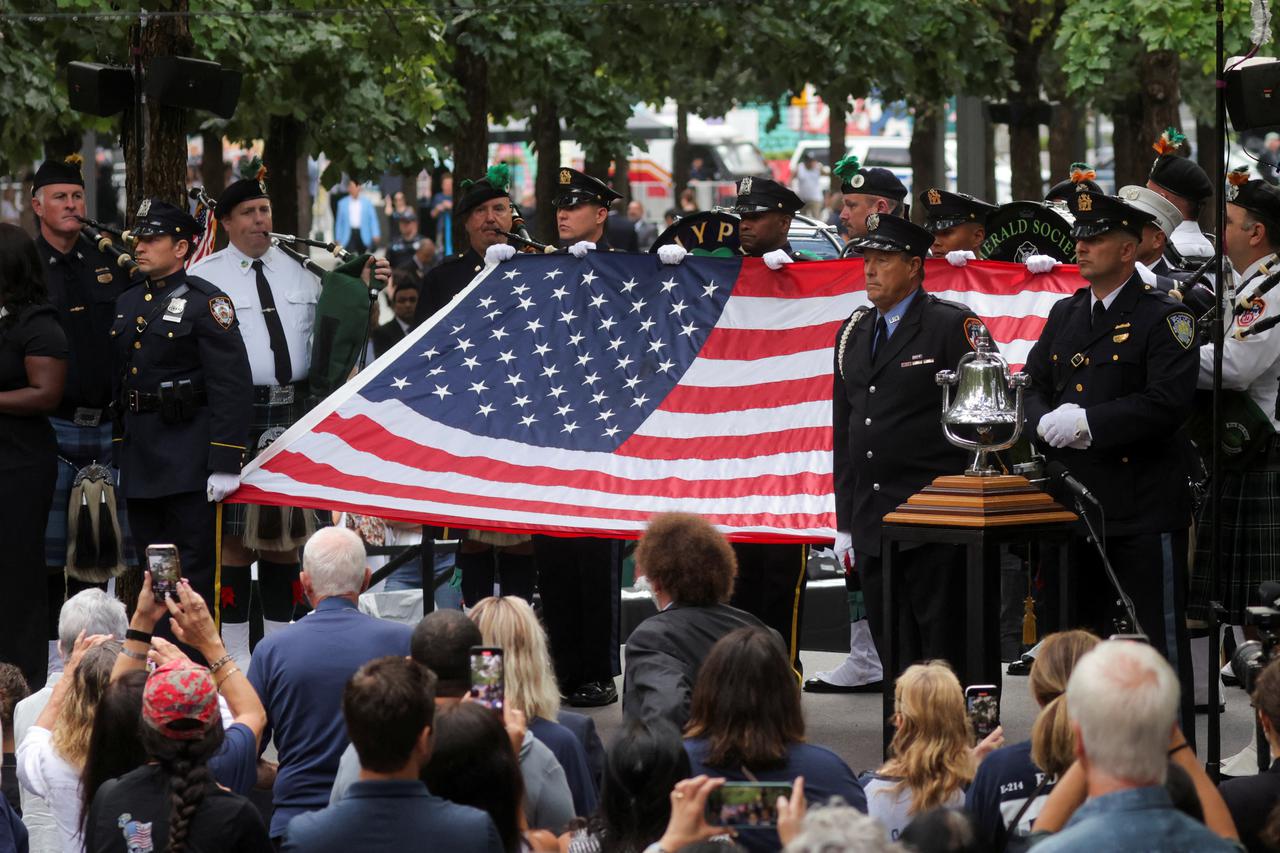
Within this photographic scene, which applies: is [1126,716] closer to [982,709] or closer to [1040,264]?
[982,709]

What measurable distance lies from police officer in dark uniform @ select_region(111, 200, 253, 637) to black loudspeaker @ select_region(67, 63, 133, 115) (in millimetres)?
1352

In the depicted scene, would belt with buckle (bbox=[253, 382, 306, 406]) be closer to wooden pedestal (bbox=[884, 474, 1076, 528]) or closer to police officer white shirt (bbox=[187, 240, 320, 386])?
police officer white shirt (bbox=[187, 240, 320, 386])

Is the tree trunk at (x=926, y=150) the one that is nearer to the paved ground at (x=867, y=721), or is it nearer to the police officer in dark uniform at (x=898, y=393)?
the paved ground at (x=867, y=721)

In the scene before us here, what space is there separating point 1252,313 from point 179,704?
425cm

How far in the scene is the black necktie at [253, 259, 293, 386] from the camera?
8523 mm

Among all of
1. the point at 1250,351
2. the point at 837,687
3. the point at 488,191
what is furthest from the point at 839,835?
the point at 488,191

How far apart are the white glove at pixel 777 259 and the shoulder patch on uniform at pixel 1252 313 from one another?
6.11 feet

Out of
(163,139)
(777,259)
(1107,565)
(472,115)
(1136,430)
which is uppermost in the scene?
(472,115)

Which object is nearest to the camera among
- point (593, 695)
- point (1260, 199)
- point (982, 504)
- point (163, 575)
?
point (163, 575)

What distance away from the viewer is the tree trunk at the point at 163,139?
8867 millimetres

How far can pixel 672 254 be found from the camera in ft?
27.3

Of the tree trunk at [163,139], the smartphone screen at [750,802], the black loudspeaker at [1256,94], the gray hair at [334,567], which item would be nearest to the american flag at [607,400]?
the tree trunk at [163,139]

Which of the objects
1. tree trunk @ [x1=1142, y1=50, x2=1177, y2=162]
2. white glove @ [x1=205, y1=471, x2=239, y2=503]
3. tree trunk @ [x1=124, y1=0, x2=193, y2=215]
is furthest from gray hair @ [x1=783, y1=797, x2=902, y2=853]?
tree trunk @ [x1=1142, y1=50, x2=1177, y2=162]

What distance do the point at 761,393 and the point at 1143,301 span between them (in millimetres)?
1934
